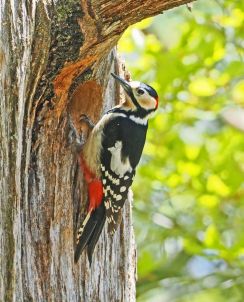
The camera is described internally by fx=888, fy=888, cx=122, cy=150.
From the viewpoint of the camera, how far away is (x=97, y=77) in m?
4.91

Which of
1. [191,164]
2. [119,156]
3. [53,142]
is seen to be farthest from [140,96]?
[191,164]

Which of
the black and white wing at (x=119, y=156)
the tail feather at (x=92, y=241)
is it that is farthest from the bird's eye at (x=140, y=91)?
the tail feather at (x=92, y=241)

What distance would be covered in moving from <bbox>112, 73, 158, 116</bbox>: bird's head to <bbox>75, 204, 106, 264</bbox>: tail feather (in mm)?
741

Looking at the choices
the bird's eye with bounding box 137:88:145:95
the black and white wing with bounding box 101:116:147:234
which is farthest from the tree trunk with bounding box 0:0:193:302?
the bird's eye with bounding box 137:88:145:95

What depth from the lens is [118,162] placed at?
514 cm

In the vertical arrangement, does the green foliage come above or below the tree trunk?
above

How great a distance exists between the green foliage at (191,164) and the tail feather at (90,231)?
1.37m

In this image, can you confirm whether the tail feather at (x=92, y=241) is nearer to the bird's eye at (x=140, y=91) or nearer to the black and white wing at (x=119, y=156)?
the black and white wing at (x=119, y=156)

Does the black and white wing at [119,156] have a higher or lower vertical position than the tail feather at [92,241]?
higher

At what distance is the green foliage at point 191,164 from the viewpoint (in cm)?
627

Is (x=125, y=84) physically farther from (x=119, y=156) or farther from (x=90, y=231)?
(x=90, y=231)

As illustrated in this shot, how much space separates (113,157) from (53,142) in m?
0.66

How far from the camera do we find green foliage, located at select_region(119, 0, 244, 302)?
6.27 metres

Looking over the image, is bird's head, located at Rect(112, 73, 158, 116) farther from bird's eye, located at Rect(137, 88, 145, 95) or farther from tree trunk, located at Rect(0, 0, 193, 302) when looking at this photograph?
tree trunk, located at Rect(0, 0, 193, 302)
